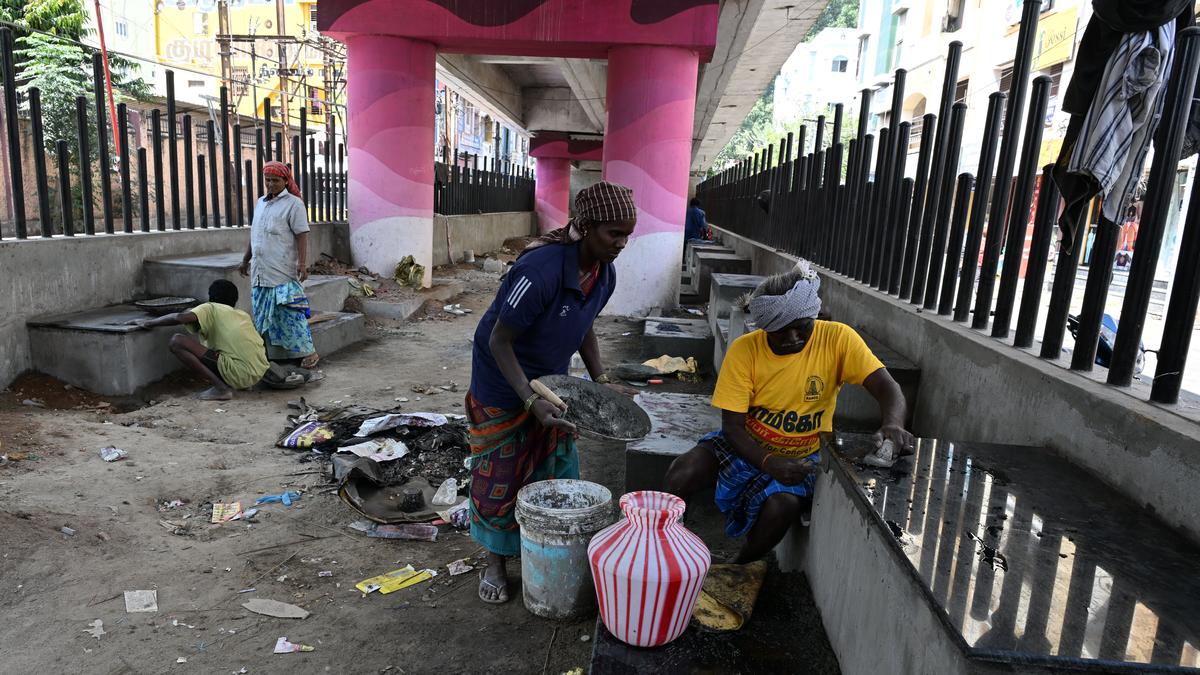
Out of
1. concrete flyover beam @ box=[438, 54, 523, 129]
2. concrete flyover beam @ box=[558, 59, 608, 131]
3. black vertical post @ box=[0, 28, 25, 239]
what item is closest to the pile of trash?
black vertical post @ box=[0, 28, 25, 239]

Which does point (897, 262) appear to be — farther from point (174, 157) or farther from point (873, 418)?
point (174, 157)

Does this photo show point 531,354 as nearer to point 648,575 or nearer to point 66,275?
point 648,575

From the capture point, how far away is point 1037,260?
314 centimetres

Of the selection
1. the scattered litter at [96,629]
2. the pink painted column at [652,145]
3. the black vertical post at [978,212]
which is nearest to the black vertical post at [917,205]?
the black vertical post at [978,212]

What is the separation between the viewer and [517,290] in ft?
8.46

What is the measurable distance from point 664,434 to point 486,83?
47.1 ft

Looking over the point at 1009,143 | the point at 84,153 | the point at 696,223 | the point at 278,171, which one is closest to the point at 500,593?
the point at 1009,143

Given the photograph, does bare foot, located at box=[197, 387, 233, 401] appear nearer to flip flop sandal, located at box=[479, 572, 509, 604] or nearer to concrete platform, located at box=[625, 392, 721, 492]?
concrete platform, located at box=[625, 392, 721, 492]

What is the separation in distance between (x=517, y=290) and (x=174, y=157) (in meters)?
6.67

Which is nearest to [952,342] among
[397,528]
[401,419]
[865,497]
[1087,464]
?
[1087,464]

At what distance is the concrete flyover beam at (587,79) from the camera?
13.3 meters

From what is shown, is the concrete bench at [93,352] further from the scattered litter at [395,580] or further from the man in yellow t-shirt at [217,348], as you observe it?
the scattered litter at [395,580]

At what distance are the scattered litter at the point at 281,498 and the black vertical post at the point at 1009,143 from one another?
3.74m

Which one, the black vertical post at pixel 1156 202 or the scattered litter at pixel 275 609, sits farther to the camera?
the scattered litter at pixel 275 609
